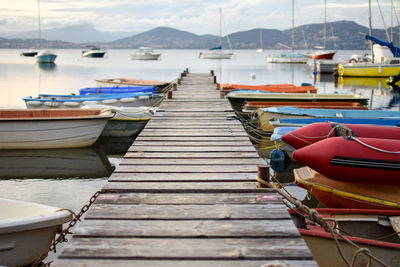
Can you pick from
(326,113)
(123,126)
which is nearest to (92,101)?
(123,126)

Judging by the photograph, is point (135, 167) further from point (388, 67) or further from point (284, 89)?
point (388, 67)

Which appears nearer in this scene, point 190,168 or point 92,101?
point 190,168

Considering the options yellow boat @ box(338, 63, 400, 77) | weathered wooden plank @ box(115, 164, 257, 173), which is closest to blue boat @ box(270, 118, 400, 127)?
weathered wooden plank @ box(115, 164, 257, 173)

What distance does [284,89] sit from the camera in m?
18.4

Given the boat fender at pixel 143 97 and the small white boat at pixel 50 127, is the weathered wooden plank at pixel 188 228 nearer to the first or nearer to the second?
the small white boat at pixel 50 127

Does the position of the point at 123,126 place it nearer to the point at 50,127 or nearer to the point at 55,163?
the point at 50,127

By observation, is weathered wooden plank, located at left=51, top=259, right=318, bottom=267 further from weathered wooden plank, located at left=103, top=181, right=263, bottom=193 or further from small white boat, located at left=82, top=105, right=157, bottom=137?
small white boat, located at left=82, top=105, right=157, bottom=137

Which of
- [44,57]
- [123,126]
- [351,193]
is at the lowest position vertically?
[351,193]

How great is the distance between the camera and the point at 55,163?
35.8ft

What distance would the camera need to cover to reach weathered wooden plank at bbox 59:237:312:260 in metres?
2.83

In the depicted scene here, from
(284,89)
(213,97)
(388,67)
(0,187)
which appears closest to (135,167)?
(0,187)

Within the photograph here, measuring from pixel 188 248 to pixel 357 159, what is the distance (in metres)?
3.60

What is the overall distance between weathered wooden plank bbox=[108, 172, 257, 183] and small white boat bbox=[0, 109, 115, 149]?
7.09 meters

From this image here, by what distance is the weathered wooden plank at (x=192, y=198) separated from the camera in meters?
3.77
